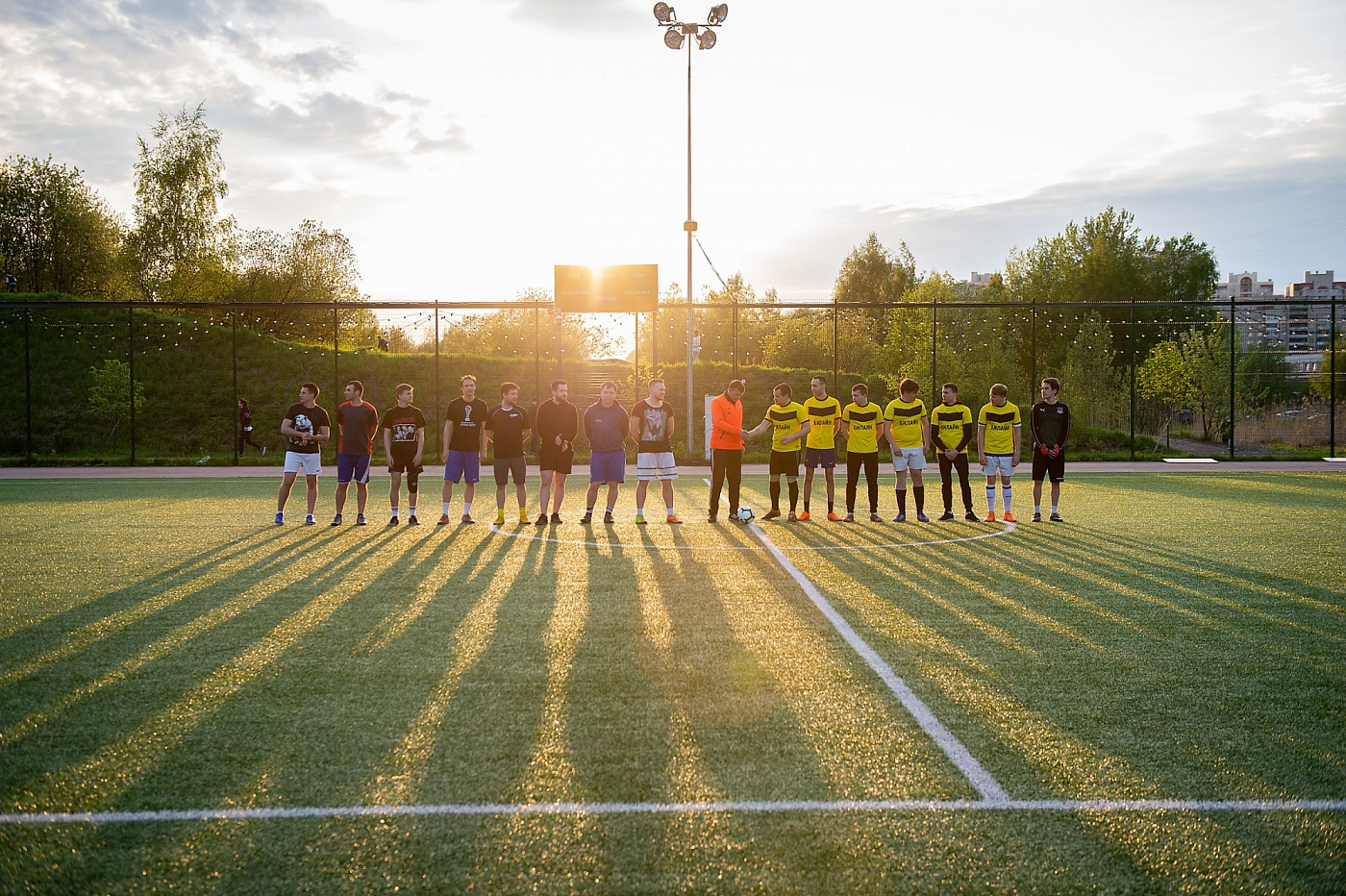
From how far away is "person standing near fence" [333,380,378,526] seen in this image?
10453mm

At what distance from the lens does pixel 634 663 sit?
195 inches

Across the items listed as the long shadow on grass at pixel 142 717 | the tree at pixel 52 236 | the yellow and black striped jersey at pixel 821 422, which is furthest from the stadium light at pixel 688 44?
the tree at pixel 52 236

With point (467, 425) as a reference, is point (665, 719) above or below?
below

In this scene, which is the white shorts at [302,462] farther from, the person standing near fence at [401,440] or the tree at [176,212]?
the tree at [176,212]

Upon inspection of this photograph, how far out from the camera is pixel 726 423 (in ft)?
36.8

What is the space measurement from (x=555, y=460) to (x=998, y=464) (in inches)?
236

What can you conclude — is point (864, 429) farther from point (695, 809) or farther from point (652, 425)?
point (695, 809)

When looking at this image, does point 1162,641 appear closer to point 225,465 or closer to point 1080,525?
point 1080,525

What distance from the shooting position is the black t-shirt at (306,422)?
1023 centimetres

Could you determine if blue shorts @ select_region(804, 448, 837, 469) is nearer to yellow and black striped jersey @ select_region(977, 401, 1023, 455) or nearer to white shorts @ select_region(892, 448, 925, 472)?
white shorts @ select_region(892, 448, 925, 472)

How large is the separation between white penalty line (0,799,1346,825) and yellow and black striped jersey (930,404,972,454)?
27.3 feet

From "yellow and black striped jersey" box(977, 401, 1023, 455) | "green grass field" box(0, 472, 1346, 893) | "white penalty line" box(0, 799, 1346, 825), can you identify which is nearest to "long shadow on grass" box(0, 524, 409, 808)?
"green grass field" box(0, 472, 1346, 893)

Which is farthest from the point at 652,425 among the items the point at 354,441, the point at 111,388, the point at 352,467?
the point at 111,388

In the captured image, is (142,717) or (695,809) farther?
(142,717)
